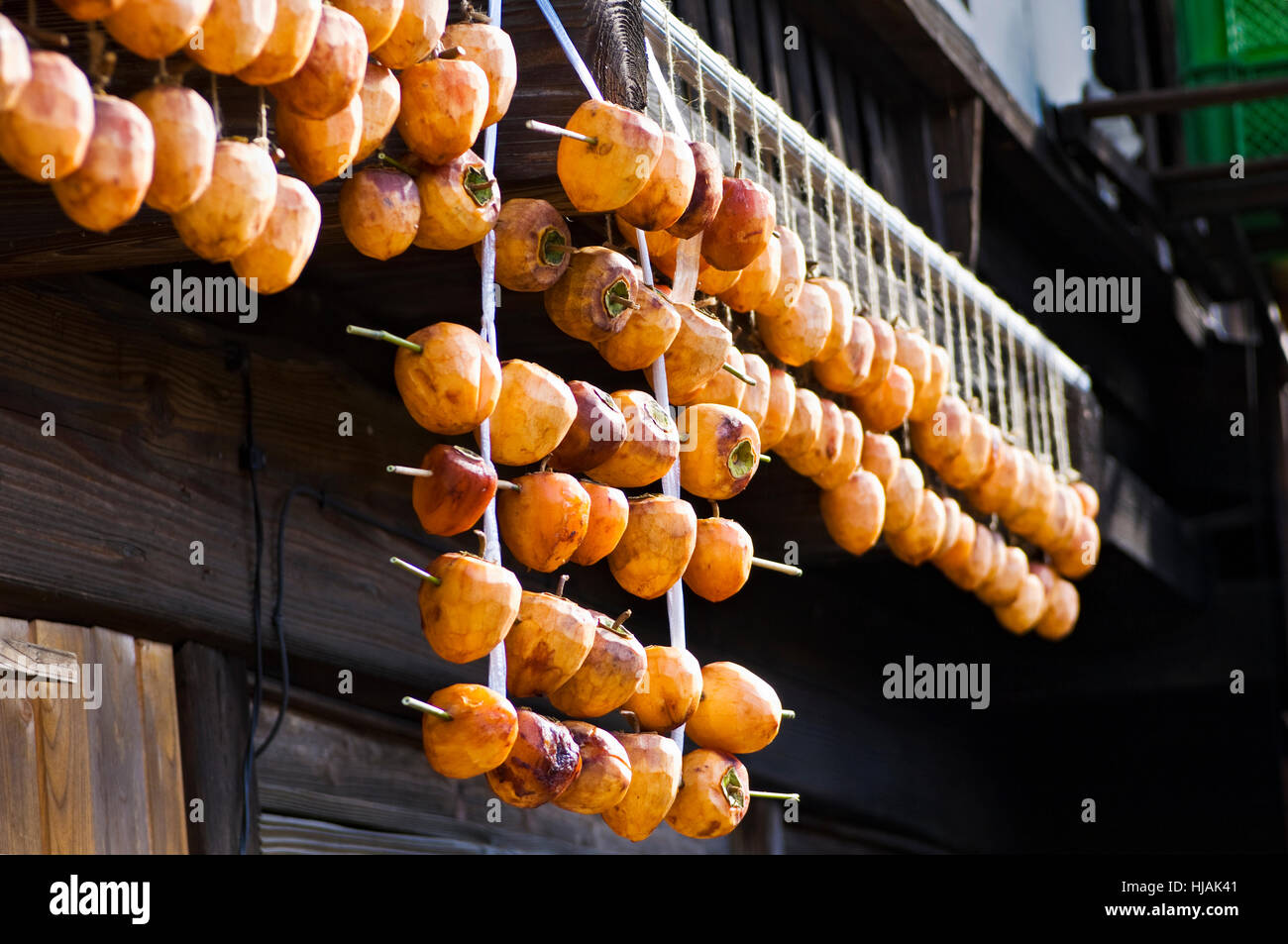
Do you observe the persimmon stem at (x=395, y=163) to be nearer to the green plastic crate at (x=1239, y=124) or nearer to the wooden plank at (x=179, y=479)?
the wooden plank at (x=179, y=479)

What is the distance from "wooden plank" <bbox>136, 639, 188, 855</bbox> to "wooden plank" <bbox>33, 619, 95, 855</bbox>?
109mm

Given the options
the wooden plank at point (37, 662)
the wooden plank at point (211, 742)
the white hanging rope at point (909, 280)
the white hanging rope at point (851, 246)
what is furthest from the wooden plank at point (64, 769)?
the white hanging rope at point (909, 280)

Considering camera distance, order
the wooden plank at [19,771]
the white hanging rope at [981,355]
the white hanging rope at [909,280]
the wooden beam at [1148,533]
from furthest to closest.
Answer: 1. the wooden beam at [1148,533]
2. the white hanging rope at [981,355]
3. the white hanging rope at [909,280]
4. the wooden plank at [19,771]

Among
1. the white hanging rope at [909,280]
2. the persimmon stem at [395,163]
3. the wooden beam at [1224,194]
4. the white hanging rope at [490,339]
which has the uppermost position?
the wooden beam at [1224,194]

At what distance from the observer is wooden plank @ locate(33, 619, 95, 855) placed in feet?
6.30

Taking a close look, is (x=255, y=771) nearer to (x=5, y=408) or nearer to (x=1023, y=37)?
(x=5, y=408)

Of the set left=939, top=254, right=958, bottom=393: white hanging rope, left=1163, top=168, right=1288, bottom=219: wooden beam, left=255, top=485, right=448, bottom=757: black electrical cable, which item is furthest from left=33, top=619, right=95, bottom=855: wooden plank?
left=1163, top=168, right=1288, bottom=219: wooden beam

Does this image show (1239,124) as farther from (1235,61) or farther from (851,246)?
(851,246)

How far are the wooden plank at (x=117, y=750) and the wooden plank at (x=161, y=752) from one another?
0.6 inches

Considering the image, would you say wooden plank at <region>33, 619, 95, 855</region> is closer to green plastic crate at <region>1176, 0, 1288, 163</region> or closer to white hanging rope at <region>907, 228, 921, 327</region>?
white hanging rope at <region>907, 228, 921, 327</region>

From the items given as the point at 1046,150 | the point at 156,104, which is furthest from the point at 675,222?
the point at 1046,150

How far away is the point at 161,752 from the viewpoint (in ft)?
6.89

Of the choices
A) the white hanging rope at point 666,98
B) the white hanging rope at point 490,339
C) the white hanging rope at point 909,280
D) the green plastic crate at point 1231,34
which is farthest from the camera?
the green plastic crate at point 1231,34

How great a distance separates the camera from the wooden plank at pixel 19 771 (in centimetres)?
186
